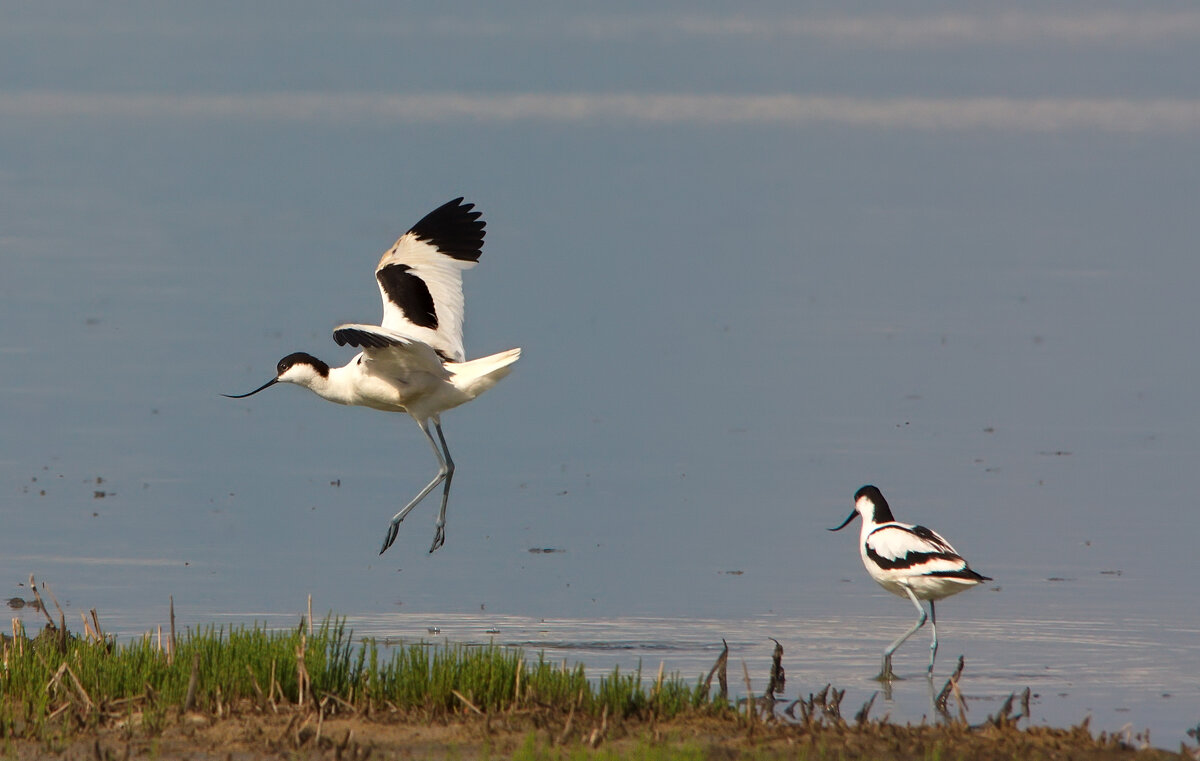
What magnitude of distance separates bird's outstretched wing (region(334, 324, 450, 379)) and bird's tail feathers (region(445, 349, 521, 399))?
0.08 meters

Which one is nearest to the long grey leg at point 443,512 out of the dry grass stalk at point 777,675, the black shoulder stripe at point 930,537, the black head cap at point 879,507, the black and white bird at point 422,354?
the black and white bird at point 422,354

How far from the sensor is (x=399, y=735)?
720cm

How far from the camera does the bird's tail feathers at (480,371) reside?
1128 cm

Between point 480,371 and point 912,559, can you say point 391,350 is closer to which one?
point 480,371

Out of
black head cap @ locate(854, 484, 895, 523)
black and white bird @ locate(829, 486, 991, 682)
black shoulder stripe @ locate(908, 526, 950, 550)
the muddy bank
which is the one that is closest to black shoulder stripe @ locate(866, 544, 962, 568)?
black and white bird @ locate(829, 486, 991, 682)

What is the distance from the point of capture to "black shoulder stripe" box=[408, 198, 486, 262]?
40.5 ft

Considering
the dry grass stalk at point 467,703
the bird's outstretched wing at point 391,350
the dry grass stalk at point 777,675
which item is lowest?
the dry grass stalk at point 467,703

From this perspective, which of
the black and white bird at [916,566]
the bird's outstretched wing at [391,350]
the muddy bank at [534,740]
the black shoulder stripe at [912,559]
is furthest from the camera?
the bird's outstretched wing at [391,350]

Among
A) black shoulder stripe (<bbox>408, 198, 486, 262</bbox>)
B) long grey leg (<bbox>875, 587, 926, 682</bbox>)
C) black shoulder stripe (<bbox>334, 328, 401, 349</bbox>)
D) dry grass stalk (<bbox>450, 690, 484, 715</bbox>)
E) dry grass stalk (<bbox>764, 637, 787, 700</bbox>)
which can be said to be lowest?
dry grass stalk (<bbox>450, 690, 484, 715</bbox>)

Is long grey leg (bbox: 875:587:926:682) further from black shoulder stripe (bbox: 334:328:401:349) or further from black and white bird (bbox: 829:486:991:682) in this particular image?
black shoulder stripe (bbox: 334:328:401:349)

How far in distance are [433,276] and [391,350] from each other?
3.45 feet

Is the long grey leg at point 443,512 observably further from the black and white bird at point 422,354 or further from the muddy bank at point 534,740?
the muddy bank at point 534,740

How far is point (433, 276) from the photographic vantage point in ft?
40.1

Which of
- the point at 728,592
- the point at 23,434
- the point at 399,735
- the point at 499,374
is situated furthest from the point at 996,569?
the point at 23,434
